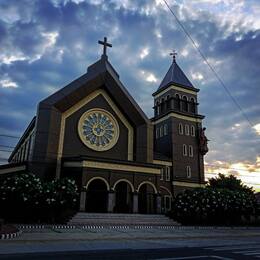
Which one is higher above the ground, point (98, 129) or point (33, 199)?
point (98, 129)

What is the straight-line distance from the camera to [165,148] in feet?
148

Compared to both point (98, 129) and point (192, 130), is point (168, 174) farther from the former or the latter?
point (98, 129)

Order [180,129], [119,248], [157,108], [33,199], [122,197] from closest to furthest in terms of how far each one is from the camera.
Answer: [119,248], [33,199], [122,197], [180,129], [157,108]

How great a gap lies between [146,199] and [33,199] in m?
13.6

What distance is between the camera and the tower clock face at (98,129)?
113 ft

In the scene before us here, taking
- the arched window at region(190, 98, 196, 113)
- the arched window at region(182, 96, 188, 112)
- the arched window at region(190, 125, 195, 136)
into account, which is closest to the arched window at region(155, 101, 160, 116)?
the arched window at region(182, 96, 188, 112)

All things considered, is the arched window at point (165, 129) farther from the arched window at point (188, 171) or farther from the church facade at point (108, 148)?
the arched window at point (188, 171)

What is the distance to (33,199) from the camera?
76.0 ft

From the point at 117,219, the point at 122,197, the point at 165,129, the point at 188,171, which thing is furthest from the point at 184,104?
the point at 117,219

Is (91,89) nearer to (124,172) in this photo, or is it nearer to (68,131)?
(68,131)

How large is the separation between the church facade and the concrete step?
2007 mm

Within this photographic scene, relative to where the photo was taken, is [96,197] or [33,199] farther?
[96,197]

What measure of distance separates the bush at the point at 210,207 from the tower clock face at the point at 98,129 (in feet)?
34.5

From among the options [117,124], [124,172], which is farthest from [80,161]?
[117,124]
